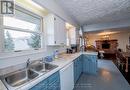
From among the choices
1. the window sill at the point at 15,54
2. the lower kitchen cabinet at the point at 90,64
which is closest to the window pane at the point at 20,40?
the window sill at the point at 15,54

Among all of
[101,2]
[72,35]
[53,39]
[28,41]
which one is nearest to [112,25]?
[72,35]

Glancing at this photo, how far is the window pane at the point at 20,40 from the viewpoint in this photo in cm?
164

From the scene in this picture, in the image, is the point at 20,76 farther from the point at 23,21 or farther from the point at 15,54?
the point at 23,21

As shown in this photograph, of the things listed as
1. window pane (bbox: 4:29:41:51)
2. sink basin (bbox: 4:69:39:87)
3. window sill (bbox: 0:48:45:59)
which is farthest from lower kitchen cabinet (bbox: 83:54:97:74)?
sink basin (bbox: 4:69:39:87)

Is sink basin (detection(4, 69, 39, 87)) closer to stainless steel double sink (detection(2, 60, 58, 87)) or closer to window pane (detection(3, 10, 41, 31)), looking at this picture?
stainless steel double sink (detection(2, 60, 58, 87))

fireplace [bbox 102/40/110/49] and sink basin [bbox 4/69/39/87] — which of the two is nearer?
sink basin [bbox 4/69/39/87]

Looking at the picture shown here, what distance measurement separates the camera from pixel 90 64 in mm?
3943

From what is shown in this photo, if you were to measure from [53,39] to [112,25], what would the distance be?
411 centimetres

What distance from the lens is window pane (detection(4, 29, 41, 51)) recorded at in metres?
1.64

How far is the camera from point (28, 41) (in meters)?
2.14

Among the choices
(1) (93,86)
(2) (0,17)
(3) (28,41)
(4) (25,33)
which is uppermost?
(2) (0,17)

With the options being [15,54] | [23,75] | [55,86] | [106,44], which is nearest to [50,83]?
[55,86]

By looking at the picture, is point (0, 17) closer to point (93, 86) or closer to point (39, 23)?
point (39, 23)

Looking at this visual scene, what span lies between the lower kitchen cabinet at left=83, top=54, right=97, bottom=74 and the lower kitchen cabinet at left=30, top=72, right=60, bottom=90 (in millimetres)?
2413
